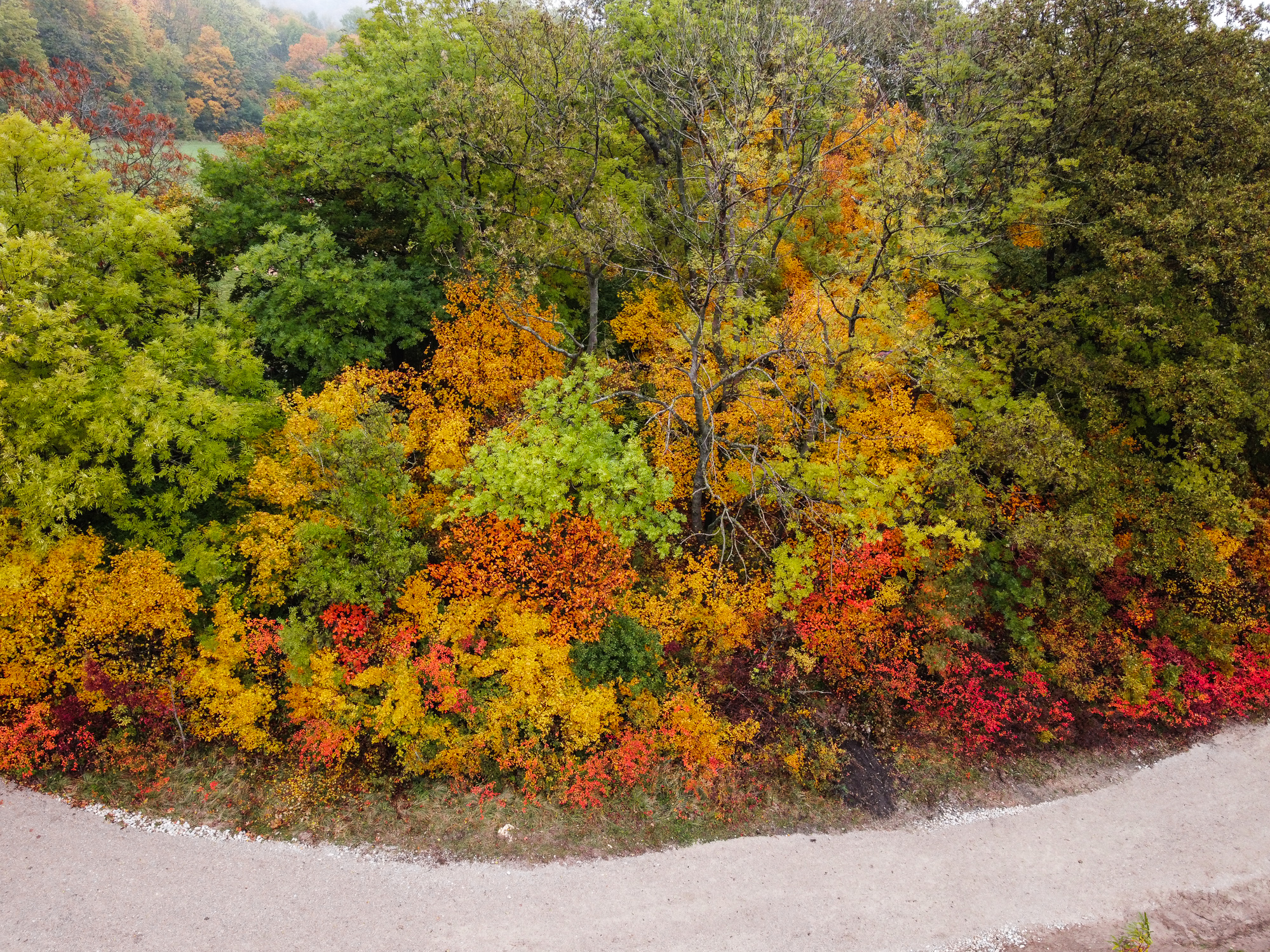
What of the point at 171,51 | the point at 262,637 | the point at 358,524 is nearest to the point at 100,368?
the point at 358,524

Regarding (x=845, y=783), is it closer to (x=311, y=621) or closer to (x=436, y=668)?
(x=436, y=668)

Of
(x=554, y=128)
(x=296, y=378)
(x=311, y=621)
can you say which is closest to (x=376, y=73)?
(x=554, y=128)

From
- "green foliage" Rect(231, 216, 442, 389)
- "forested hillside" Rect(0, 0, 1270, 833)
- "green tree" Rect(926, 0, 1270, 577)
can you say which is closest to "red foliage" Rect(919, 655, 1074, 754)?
"forested hillside" Rect(0, 0, 1270, 833)

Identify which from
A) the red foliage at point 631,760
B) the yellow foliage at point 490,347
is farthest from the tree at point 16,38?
the red foliage at point 631,760

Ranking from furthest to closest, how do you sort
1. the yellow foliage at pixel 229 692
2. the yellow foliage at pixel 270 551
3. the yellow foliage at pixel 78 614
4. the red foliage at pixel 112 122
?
1. the red foliage at pixel 112 122
2. the yellow foliage at pixel 270 551
3. the yellow foliage at pixel 229 692
4. the yellow foliage at pixel 78 614

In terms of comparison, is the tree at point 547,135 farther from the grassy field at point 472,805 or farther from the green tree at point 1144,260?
the grassy field at point 472,805
